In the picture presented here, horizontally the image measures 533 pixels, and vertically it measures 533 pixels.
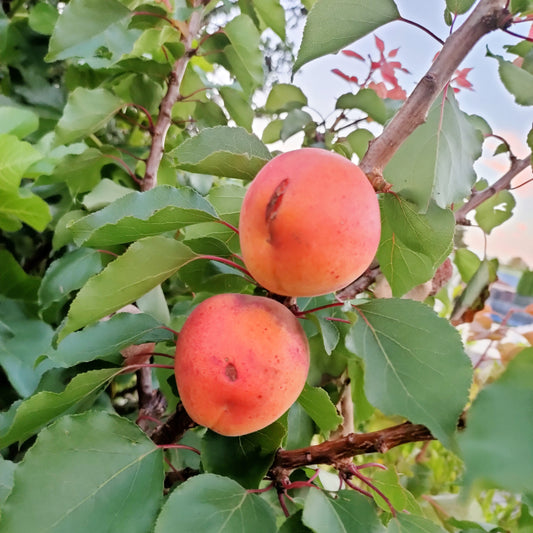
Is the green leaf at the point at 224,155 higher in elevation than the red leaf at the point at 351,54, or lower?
higher

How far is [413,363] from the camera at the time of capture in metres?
0.36

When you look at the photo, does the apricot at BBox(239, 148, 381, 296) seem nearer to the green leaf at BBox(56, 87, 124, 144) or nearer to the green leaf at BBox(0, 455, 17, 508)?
the green leaf at BBox(0, 455, 17, 508)

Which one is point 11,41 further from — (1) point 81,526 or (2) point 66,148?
(1) point 81,526

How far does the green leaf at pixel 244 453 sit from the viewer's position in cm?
41

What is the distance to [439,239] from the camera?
0.41 meters

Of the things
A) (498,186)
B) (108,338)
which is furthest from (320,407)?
(498,186)

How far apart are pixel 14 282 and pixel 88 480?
514 mm

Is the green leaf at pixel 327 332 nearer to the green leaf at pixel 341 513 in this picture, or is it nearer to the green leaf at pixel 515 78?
the green leaf at pixel 341 513

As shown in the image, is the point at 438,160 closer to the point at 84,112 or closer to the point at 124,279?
the point at 124,279

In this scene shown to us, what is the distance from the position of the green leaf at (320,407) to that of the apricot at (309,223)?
0.12m

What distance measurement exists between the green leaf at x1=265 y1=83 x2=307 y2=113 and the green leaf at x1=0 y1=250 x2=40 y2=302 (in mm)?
443

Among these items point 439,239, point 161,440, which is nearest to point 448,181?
point 439,239

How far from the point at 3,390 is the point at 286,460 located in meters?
0.52

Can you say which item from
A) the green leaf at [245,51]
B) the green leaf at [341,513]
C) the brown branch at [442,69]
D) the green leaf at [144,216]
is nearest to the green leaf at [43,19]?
the green leaf at [245,51]
